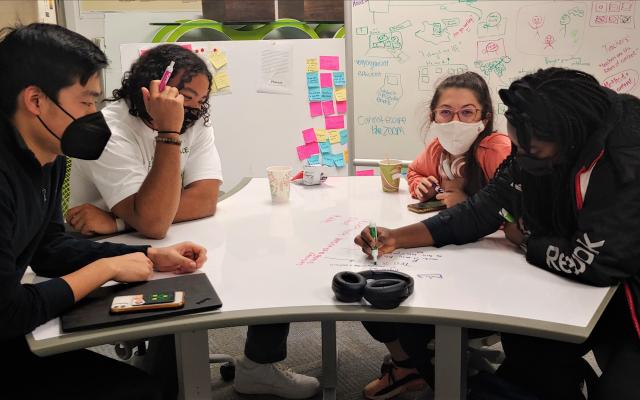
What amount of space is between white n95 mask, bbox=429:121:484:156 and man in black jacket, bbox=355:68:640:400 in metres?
0.41

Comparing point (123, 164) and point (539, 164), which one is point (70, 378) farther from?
point (539, 164)

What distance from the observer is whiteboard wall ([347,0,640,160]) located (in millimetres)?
2516

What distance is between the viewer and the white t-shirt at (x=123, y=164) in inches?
68.7

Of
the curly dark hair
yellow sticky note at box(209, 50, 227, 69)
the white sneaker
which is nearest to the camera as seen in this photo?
the curly dark hair

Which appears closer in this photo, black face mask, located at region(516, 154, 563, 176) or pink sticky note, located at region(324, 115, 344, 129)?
black face mask, located at region(516, 154, 563, 176)

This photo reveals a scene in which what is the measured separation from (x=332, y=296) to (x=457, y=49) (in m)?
1.89

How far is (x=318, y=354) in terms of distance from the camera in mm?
2482

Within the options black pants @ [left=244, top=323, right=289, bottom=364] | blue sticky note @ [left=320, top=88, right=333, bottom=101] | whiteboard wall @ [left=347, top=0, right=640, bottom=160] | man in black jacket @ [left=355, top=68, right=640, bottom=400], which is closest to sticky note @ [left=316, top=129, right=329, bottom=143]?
blue sticky note @ [left=320, top=88, right=333, bottom=101]

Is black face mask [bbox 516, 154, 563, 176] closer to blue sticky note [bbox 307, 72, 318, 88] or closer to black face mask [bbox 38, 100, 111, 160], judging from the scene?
black face mask [bbox 38, 100, 111, 160]

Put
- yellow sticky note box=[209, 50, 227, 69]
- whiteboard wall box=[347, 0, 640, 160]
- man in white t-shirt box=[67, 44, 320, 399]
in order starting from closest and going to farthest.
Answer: man in white t-shirt box=[67, 44, 320, 399]
whiteboard wall box=[347, 0, 640, 160]
yellow sticky note box=[209, 50, 227, 69]

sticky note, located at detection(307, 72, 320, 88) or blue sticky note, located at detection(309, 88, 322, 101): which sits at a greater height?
sticky note, located at detection(307, 72, 320, 88)

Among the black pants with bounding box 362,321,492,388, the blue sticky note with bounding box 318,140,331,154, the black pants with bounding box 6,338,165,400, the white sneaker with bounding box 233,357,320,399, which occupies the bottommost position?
the white sneaker with bounding box 233,357,320,399

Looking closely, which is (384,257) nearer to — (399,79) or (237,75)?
(399,79)

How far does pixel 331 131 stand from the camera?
3723 mm
